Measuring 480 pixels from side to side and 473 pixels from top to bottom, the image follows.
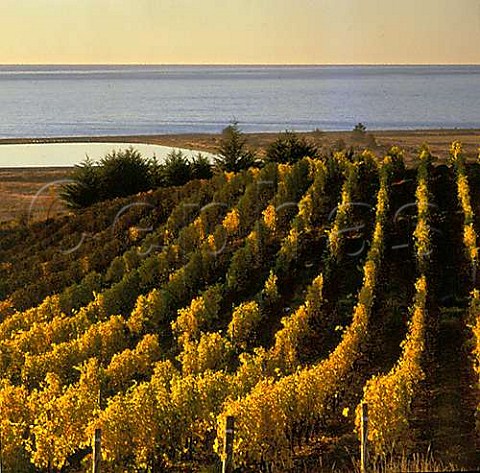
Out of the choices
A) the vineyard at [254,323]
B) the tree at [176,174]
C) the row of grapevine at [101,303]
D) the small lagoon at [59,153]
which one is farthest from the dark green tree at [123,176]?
the small lagoon at [59,153]

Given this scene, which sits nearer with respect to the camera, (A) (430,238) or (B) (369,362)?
(B) (369,362)

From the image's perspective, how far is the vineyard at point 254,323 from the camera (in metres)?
12.2

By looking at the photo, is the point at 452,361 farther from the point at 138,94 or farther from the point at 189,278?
the point at 138,94

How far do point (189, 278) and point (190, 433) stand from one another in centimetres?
922

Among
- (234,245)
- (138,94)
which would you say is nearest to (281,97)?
(138,94)

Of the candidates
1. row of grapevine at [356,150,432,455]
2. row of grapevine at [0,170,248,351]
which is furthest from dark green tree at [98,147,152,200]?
row of grapevine at [356,150,432,455]

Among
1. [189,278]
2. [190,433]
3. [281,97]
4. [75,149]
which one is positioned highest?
[281,97]

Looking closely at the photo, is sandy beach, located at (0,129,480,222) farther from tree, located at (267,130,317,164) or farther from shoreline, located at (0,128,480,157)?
tree, located at (267,130,317,164)

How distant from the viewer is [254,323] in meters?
18.3

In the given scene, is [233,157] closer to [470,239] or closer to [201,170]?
[201,170]

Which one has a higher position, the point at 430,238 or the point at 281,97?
the point at 281,97

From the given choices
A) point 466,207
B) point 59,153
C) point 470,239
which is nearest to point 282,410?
point 470,239

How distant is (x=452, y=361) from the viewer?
16.8m

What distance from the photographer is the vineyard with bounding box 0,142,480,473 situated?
12211 millimetres
